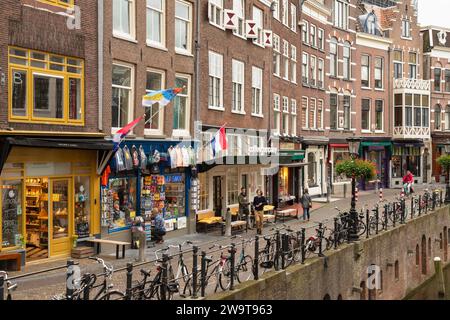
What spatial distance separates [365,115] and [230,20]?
22655 mm

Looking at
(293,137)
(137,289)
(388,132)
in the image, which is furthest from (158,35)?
(388,132)

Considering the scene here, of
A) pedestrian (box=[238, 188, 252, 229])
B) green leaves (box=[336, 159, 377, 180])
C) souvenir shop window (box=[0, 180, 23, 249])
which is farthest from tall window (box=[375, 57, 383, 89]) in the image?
souvenir shop window (box=[0, 180, 23, 249])

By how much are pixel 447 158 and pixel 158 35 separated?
24771 millimetres

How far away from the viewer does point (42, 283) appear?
13.3 metres

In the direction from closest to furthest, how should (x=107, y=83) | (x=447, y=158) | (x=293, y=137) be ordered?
(x=107, y=83)
(x=293, y=137)
(x=447, y=158)

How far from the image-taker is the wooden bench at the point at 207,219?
899 inches

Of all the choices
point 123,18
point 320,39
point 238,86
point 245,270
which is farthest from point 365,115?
point 245,270

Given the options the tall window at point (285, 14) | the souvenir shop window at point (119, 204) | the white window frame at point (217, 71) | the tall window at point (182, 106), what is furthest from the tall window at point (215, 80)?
the tall window at point (285, 14)

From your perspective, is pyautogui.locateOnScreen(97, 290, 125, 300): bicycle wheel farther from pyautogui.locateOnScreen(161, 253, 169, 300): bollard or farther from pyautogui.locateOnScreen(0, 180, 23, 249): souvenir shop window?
pyautogui.locateOnScreen(0, 180, 23, 249): souvenir shop window

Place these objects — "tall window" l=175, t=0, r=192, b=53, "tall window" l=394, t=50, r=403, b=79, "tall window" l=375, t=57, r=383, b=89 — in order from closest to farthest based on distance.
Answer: "tall window" l=175, t=0, r=192, b=53 → "tall window" l=375, t=57, r=383, b=89 → "tall window" l=394, t=50, r=403, b=79

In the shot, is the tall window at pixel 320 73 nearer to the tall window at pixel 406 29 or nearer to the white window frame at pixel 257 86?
the white window frame at pixel 257 86

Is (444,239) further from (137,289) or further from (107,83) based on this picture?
(137,289)

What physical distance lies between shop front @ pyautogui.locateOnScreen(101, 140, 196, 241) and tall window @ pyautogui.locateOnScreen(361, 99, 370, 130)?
82.7 feet

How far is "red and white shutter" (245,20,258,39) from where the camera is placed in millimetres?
26969
